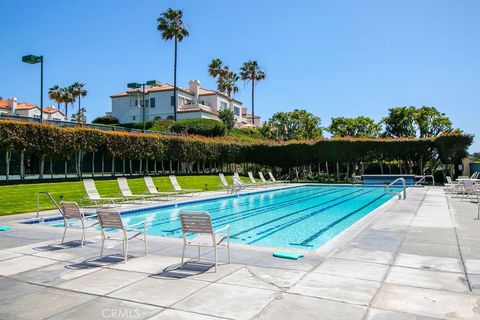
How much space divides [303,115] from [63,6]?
38138 mm

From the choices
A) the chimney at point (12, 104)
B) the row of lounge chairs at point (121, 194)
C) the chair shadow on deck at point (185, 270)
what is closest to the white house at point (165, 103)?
the chimney at point (12, 104)

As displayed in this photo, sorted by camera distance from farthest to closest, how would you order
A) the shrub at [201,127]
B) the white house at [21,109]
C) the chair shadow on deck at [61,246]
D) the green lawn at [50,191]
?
the white house at [21,109], the shrub at [201,127], the green lawn at [50,191], the chair shadow on deck at [61,246]

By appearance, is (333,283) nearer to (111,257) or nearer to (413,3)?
(111,257)

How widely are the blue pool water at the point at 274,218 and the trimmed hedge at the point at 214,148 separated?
37.2 feet

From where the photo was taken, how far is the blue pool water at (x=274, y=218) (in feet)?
35.6

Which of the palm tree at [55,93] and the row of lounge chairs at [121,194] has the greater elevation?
the palm tree at [55,93]

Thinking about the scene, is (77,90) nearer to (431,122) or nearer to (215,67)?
(215,67)

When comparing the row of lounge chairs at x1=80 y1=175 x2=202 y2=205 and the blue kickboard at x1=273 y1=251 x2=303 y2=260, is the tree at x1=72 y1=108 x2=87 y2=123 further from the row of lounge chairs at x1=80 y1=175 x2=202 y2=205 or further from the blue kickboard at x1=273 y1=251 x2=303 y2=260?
the blue kickboard at x1=273 y1=251 x2=303 y2=260

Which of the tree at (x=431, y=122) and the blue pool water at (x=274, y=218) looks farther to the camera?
the tree at (x=431, y=122)

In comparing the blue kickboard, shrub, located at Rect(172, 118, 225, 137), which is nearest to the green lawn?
the blue kickboard

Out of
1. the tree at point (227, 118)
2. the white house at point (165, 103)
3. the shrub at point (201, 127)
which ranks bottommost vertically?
the shrub at point (201, 127)

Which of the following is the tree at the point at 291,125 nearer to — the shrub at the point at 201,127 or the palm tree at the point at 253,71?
the shrub at the point at 201,127

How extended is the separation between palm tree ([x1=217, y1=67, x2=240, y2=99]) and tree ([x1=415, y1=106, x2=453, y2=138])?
29.4 meters

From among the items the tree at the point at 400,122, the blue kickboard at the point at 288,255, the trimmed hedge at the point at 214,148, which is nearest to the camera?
the blue kickboard at the point at 288,255
